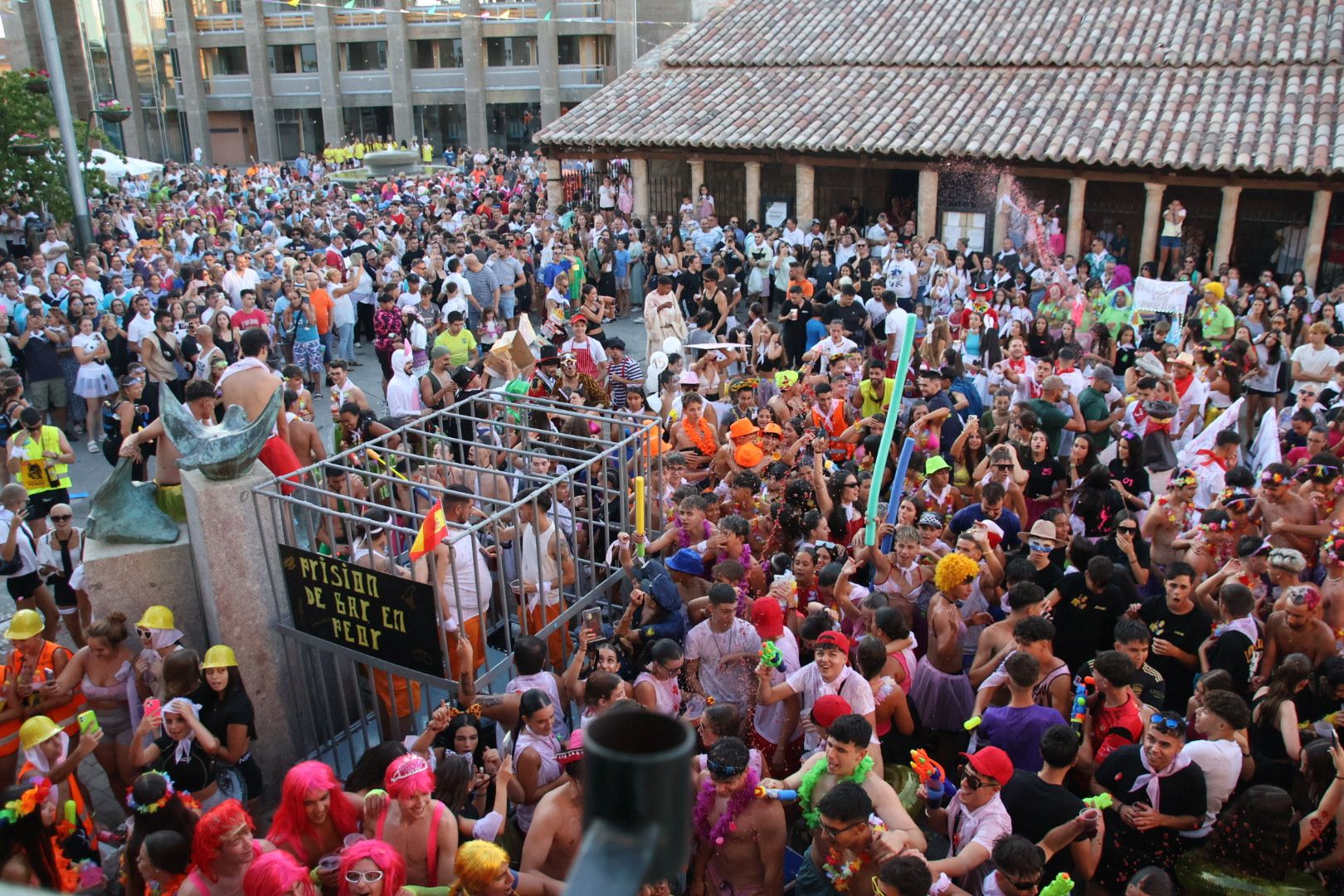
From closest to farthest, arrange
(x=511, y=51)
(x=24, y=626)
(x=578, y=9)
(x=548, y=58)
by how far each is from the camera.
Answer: (x=24, y=626)
(x=548, y=58)
(x=578, y=9)
(x=511, y=51)

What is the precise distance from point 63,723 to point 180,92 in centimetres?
4574

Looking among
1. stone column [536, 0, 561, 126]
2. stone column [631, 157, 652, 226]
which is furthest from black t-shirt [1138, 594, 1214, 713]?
stone column [536, 0, 561, 126]

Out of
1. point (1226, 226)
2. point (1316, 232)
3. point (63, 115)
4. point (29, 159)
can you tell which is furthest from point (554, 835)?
point (29, 159)

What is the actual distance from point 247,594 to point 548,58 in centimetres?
3964

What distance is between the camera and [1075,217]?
1788 cm

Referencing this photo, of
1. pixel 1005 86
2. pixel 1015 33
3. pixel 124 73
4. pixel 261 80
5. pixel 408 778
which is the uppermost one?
pixel 124 73

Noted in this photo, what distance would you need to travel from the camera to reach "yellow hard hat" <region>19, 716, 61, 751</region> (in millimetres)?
4957

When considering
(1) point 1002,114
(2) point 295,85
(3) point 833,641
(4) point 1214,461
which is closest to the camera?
(3) point 833,641

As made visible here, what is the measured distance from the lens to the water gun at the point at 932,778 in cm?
483

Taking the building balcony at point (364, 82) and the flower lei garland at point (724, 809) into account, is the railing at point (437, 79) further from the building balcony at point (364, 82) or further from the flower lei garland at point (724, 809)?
the flower lei garland at point (724, 809)

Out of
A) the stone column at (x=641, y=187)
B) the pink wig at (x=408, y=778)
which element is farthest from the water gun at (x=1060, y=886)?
the stone column at (x=641, y=187)

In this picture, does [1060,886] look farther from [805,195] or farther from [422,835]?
[805,195]

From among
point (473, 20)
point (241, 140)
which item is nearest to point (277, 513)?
point (473, 20)

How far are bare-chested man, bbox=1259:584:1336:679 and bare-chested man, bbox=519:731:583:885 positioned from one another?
359cm
